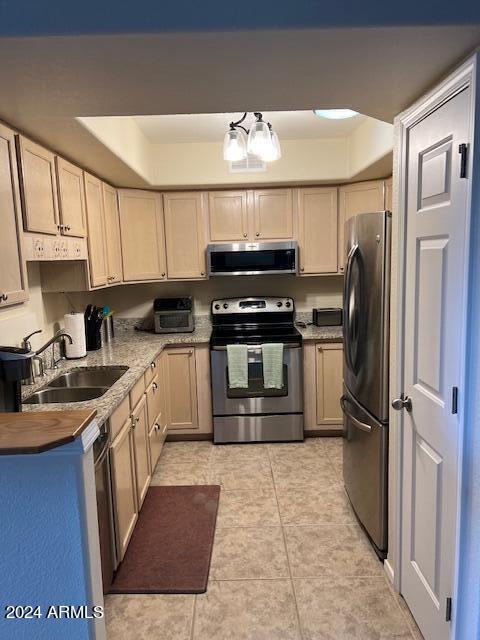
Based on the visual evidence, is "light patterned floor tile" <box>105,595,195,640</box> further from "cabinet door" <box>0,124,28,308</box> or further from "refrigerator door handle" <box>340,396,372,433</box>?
"cabinet door" <box>0,124,28,308</box>

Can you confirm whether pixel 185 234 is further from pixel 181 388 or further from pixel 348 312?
pixel 348 312

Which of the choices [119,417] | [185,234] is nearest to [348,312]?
[119,417]

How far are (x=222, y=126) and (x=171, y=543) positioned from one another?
283 centimetres

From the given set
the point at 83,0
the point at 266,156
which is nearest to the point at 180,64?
the point at 83,0

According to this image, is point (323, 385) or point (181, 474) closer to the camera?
point (181, 474)

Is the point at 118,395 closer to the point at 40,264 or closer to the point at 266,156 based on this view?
the point at 40,264

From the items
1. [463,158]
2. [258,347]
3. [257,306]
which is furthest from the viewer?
[257,306]

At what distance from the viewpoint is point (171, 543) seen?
7.87 ft

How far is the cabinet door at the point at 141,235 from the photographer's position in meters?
3.56

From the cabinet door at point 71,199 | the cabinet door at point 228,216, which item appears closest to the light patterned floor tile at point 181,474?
the cabinet door at point 71,199

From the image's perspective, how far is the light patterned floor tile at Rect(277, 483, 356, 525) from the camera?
8.45 ft

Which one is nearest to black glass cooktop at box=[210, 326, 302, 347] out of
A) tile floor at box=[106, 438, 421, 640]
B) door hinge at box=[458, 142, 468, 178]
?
tile floor at box=[106, 438, 421, 640]

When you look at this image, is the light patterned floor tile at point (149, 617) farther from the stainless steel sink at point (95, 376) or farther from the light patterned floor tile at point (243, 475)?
the stainless steel sink at point (95, 376)

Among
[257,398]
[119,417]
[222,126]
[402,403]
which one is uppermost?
[222,126]
